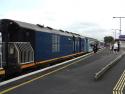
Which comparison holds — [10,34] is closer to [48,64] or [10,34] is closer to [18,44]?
[18,44]

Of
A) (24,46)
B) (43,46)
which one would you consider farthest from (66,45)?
(24,46)

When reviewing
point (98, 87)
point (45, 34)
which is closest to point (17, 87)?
point (98, 87)

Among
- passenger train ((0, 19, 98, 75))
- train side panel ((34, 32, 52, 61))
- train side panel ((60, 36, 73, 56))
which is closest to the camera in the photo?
passenger train ((0, 19, 98, 75))

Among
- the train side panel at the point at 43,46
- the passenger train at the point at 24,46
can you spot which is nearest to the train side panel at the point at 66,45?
the passenger train at the point at 24,46

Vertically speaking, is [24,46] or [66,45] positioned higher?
[24,46]

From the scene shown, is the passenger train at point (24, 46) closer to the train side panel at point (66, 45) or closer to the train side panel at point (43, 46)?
the train side panel at point (43, 46)

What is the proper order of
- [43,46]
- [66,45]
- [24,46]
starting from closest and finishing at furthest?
[24,46], [43,46], [66,45]

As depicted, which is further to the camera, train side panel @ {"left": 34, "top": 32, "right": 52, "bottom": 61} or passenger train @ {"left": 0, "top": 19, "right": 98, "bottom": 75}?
train side panel @ {"left": 34, "top": 32, "right": 52, "bottom": 61}

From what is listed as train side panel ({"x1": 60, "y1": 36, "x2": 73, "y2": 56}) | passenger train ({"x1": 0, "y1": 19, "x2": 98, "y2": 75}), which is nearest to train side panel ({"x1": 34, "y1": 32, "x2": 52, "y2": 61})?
passenger train ({"x1": 0, "y1": 19, "x2": 98, "y2": 75})

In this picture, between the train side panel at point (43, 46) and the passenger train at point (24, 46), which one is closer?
the passenger train at point (24, 46)

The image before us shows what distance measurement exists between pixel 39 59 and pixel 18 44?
4088 millimetres

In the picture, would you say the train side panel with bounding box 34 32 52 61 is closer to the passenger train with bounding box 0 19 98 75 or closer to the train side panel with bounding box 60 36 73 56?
the passenger train with bounding box 0 19 98 75

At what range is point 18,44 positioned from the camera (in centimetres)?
1844

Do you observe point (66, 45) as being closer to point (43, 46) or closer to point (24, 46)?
point (43, 46)
